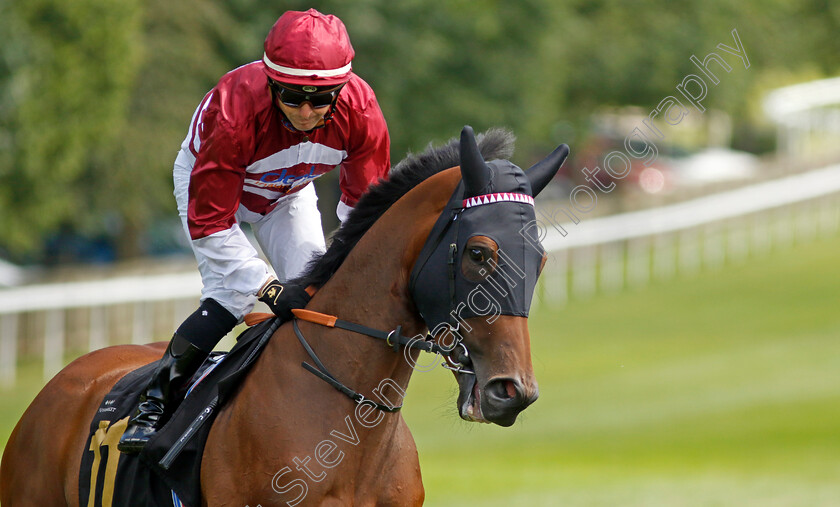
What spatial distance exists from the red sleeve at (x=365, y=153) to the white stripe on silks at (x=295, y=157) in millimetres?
93

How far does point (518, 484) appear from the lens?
28.6 ft

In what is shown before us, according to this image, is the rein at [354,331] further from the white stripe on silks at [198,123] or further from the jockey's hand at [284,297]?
the white stripe on silks at [198,123]

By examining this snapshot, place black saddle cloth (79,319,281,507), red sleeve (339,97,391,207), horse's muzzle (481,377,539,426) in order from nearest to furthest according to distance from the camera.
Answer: horse's muzzle (481,377,539,426) → black saddle cloth (79,319,281,507) → red sleeve (339,97,391,207)

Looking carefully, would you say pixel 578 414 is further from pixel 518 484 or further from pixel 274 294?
pixel 274 294

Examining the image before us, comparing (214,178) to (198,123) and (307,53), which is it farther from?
(307,53)

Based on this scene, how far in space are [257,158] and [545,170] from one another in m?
1.08

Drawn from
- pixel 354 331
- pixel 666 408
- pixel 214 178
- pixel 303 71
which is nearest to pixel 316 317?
pixel 354 331

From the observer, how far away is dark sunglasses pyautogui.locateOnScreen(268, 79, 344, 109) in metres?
3.56

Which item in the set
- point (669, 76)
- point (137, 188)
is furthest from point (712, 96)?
point (137, 188)

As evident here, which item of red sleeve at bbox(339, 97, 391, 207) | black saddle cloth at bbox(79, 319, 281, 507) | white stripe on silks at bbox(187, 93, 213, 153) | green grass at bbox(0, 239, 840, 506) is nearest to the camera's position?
black saddle cloth at bbox(79, 319, 281, 507)

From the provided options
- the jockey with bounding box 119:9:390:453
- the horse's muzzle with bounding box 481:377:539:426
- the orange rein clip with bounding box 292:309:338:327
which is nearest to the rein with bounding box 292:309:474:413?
the orange rein clip with bounding box 292:309:338:327

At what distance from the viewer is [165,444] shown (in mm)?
3637

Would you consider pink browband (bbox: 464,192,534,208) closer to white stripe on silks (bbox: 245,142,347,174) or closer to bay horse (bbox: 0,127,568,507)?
bay horse (bbox: 0,127,568,507)

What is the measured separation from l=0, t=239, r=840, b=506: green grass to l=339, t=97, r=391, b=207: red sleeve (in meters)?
1.66
